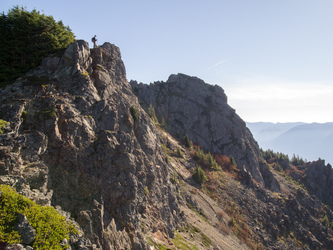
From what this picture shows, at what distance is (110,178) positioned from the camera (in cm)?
2788

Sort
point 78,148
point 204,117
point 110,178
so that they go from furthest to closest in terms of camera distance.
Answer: point 204,117
point 110,178
point 78,148

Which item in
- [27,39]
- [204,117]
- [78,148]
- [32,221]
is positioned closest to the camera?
[32,221]

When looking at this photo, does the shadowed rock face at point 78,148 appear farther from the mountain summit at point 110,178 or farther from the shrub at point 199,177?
the shrub at point 199,177

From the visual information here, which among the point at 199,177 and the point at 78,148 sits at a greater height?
the point at 78,148

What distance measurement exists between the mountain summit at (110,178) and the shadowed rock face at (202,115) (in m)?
33.6

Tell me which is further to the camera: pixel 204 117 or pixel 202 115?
pixel 202 115

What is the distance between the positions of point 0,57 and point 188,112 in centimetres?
10184

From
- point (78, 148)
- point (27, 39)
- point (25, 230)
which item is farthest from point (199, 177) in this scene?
point (25, 230)

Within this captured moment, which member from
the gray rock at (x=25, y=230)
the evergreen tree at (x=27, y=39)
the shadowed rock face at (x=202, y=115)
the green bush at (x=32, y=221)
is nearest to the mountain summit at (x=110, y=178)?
the gray rock at (x=25, y=230)

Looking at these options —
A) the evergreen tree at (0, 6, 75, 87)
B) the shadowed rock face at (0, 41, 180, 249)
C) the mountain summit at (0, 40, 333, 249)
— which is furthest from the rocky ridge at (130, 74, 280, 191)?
the evergreen tree at (0, 6, 75, 87)

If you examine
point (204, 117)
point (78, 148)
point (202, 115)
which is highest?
point (202, 115)

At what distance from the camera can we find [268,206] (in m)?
72.6

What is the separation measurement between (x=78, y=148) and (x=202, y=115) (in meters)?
103

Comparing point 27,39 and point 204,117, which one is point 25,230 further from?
point 204,117
